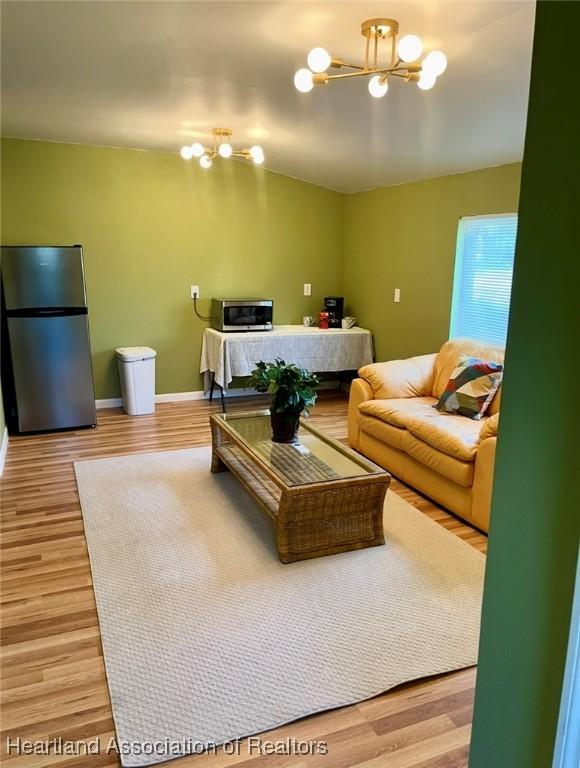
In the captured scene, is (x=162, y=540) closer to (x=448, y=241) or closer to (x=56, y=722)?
(x=56, y=722)

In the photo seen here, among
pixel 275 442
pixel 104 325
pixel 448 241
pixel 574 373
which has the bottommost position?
pixel 275 442

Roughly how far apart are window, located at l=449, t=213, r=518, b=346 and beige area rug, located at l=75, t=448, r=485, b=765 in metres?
1.71

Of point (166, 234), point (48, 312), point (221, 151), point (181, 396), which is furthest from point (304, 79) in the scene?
point (181, 396)

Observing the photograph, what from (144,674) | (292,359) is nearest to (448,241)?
(292,359)

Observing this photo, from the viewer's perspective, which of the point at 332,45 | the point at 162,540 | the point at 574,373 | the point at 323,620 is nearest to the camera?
the point at 574,373

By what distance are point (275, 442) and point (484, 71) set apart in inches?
86.3

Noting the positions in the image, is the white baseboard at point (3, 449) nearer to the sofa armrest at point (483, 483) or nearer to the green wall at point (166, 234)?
the green wall at point (166, 234)

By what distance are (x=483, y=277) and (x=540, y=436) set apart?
141 inches

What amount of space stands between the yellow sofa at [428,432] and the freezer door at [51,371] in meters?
2.31

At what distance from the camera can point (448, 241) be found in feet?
14.9

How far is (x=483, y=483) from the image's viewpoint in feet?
9.70

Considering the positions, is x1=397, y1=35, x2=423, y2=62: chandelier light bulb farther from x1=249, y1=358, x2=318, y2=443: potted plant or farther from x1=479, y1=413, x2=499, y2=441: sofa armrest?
x1=479, y1=413, x2=499, y2=441: sofa armrest

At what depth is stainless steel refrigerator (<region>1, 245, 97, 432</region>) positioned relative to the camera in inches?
173

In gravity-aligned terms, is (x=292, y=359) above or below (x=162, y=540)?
above
